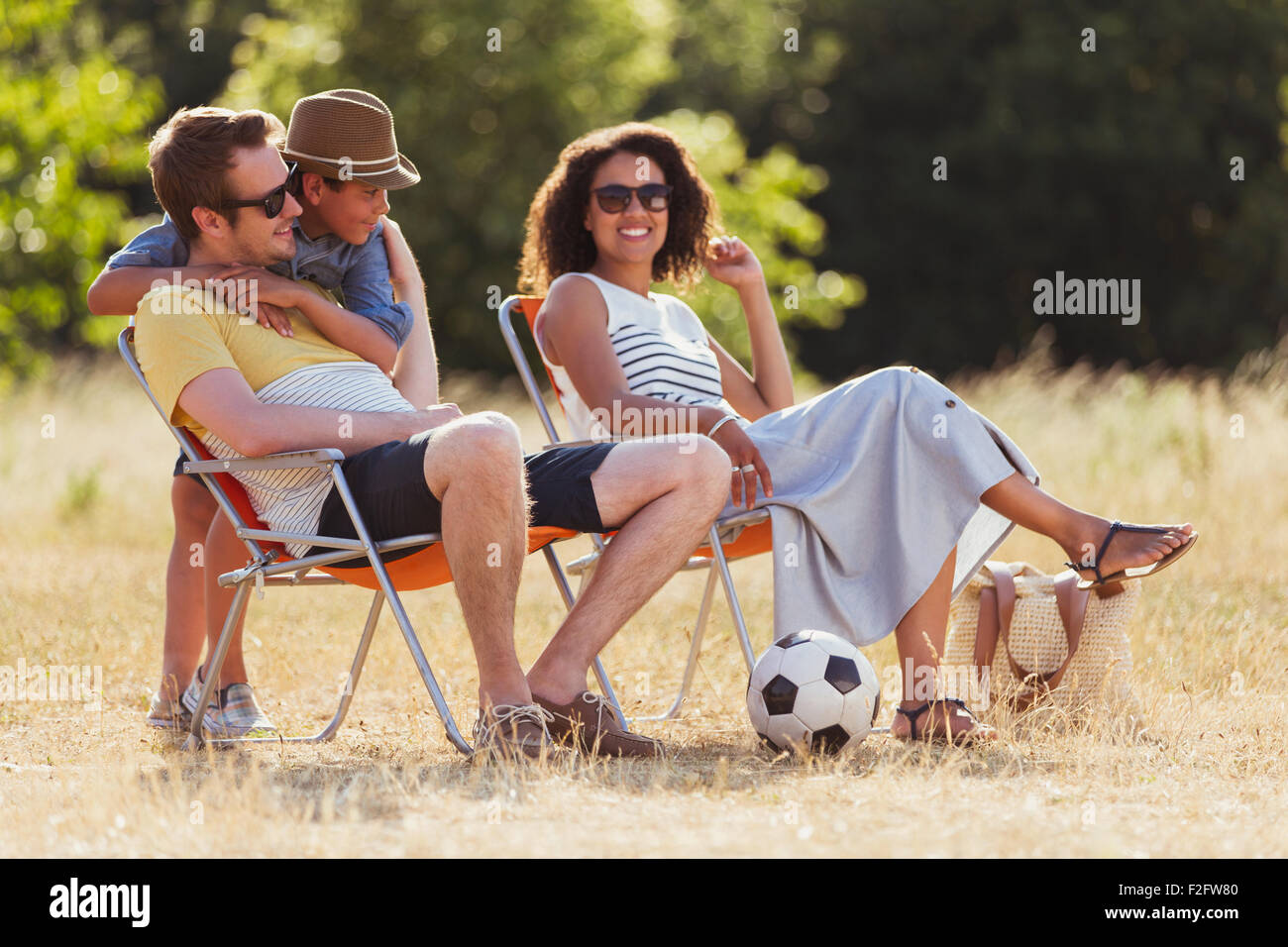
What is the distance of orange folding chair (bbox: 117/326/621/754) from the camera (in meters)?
3.45

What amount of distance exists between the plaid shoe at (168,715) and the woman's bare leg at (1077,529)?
7.31 ft

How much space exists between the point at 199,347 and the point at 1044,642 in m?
2.37

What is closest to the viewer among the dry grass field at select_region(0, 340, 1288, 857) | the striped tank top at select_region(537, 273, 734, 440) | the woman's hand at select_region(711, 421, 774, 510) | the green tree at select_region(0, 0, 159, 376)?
the dry grass field at select_region(0, 340, 1288, 857)

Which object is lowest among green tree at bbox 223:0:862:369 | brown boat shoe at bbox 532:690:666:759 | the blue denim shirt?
brown boat shoe at bbox 532:690:666:759

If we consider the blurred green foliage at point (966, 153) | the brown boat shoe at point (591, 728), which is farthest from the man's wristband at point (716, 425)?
the blurred green foliage at point (966, 153)

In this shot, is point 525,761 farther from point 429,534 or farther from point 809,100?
point 809,100

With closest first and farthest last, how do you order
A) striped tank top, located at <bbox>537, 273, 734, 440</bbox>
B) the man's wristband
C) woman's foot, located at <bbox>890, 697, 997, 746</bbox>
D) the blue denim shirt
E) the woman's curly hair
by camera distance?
woman's foot, located at <bbox>890, 697, 997, 746</bbox>
the blue denim shirt
the man's wristband
striped tank top, located at <bbox>537, 273, 734, 440</bbox>
the woman's curly hair

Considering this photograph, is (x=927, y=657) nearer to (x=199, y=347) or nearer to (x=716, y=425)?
(x=716, y=425)

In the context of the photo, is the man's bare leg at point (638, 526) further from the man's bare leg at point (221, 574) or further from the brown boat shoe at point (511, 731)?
the man's bare leg at point (221, 574)

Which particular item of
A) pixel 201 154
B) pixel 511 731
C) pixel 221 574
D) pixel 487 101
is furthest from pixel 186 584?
pixel 487 101

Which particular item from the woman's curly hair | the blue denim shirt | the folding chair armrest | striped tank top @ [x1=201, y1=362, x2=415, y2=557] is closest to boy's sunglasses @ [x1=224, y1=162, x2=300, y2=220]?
the blue denim shirt

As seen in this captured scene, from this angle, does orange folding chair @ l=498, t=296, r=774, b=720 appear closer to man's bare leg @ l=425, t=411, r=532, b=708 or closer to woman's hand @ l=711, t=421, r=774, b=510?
woman's hand @ l=711, t=421, r=774, b=510

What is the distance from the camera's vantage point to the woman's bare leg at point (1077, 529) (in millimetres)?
3793
